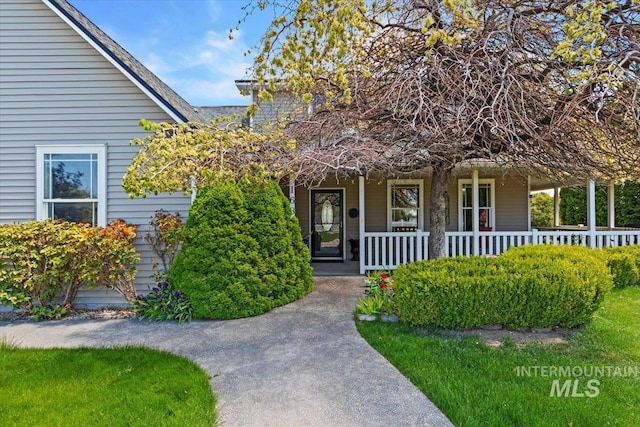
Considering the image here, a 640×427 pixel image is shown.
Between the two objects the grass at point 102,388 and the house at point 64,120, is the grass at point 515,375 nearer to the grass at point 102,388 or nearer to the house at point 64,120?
the grass at point 102,388

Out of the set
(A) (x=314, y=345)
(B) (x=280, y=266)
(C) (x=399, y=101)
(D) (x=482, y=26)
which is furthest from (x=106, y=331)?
(D) (x=482, y=26)

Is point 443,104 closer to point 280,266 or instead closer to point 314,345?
point 314,345

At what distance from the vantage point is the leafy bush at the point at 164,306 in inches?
231

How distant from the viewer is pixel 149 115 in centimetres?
667

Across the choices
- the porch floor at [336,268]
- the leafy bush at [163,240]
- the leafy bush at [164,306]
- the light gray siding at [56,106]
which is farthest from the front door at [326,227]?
the leafy bush at [164,306]

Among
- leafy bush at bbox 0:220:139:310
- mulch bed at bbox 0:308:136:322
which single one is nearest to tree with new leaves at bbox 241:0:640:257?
leafy bush at bbox 0:220:139:310

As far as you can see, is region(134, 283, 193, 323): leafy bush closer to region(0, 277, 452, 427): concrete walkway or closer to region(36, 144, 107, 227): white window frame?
region(0, 277, 452, 427): concrete walkway

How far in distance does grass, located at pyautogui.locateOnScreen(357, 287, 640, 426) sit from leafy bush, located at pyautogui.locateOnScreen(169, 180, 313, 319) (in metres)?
2.01

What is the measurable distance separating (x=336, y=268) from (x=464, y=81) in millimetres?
7197

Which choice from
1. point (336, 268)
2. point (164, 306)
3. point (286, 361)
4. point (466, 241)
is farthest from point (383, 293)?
point (466, 241)

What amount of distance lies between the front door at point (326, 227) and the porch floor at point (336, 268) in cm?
53

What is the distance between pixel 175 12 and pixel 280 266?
21.3ft

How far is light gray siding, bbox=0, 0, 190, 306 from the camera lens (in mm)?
6484

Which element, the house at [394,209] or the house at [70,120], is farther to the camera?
the house at [394,209]
